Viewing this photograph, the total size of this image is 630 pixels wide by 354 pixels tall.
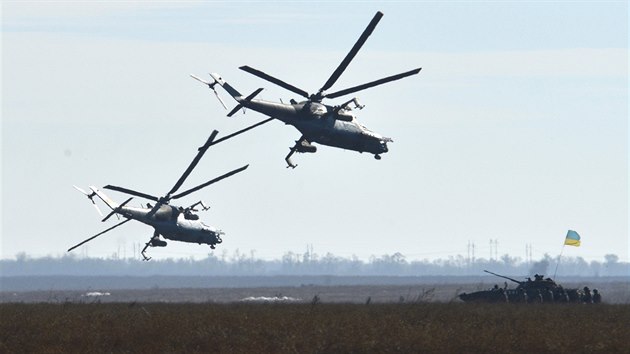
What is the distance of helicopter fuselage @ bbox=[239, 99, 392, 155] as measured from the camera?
171 ft

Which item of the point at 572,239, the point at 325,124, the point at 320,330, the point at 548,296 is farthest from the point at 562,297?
the point at 320,330

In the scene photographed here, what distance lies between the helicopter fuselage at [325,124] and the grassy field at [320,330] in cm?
672

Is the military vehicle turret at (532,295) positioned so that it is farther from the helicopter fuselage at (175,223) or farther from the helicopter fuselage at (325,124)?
the helicopter fuselage at (175,223)

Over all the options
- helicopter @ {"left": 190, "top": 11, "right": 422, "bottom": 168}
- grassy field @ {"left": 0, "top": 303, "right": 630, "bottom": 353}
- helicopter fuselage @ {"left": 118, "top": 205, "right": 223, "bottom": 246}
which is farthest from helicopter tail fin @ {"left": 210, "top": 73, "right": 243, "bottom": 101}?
helicopter fuselage @ {"left": 118, "top": 205, "right": 223, "bottom": 246}

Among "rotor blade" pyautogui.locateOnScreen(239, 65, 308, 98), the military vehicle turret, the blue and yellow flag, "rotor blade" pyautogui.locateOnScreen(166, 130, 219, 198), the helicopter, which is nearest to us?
"rotor blade" pyautogui.locateOnScreen(239, 65, 308, 98)

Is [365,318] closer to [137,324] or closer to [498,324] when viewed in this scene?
[498,324]

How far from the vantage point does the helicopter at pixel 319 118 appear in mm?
50938

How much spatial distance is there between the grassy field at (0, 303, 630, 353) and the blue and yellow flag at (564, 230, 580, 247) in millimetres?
14412

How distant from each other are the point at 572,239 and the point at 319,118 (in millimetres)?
→ 21975

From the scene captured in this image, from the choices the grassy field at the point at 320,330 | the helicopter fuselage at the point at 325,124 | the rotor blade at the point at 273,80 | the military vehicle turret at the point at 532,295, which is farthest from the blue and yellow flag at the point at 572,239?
the rotor blade at the point at 273,80

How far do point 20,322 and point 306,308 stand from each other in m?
12.9

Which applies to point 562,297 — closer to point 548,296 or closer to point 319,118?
point 548,296

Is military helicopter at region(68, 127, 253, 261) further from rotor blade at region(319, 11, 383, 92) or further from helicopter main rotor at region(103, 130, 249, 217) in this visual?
rotor blade at region(319, 11, 383, 92)

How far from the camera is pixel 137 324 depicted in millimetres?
46688
